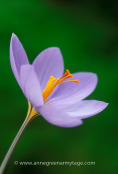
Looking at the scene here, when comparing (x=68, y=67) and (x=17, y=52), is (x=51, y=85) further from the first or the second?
(x=68, y=67)

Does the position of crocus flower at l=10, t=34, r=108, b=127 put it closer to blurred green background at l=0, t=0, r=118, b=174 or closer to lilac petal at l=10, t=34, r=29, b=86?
lilac petal at l=10, t=34, r=29, b=86

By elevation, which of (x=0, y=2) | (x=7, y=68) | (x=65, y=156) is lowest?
(x=65, y=156)

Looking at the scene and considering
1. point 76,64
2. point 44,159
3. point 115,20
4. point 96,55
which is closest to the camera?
point 44,159

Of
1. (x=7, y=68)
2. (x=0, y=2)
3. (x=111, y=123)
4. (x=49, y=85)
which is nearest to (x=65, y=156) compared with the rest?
(x=111, y=123)

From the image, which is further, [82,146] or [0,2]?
[0,2]

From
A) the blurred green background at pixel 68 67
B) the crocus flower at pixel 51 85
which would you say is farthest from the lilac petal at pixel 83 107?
the blurred green background at pixel 68 67

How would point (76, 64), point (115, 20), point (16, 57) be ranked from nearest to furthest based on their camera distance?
1. point (16, 57)
2. point (76, 64)
3. point (115, 20)

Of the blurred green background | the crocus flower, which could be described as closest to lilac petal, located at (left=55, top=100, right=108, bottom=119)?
the crocus flower

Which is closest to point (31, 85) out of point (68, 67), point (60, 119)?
point (60, 119)

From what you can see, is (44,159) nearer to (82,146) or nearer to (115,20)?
(82,146)
